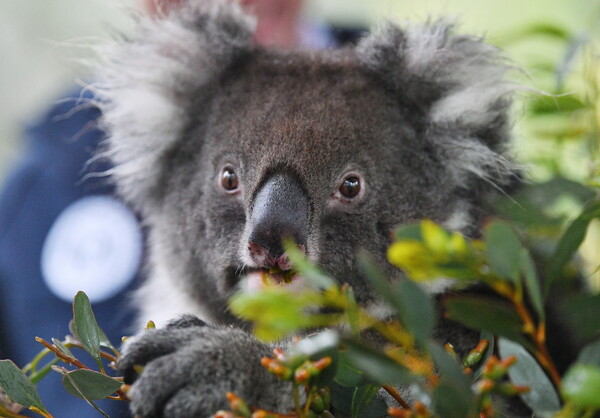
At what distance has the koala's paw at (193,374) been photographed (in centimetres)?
91

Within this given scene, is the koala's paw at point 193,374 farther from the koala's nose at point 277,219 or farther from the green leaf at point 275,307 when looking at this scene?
the green leaf at point 275,307

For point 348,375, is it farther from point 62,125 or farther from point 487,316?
point 62,125

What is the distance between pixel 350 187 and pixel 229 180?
31 centimetres

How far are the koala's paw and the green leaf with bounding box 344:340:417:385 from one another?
1.30 ft

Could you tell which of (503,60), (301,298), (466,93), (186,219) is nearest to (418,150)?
(466,93)

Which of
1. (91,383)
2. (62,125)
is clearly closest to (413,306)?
(91,383)

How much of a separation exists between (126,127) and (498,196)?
1.10 metres

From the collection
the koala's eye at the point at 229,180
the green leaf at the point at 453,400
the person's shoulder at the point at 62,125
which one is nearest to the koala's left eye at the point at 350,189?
the koala's eye at the point at 229,180

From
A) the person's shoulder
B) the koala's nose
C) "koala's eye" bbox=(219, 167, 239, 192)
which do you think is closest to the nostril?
the koala's nose

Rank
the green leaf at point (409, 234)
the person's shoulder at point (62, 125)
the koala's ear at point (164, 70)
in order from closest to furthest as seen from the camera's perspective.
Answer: the green leaf at point (409, 234) → the koala's ear at point (164, 70) → the person's shoulder at point (62, 125)

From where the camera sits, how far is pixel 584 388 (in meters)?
0.49

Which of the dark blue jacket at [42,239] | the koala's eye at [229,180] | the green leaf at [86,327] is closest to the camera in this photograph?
the green leaf at [86,327]

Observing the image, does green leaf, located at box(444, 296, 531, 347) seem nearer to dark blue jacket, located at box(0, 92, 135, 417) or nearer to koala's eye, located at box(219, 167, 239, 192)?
koala's eye, located at box(219, 167, 239, 192)

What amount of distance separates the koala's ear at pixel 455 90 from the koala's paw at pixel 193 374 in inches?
34.1
